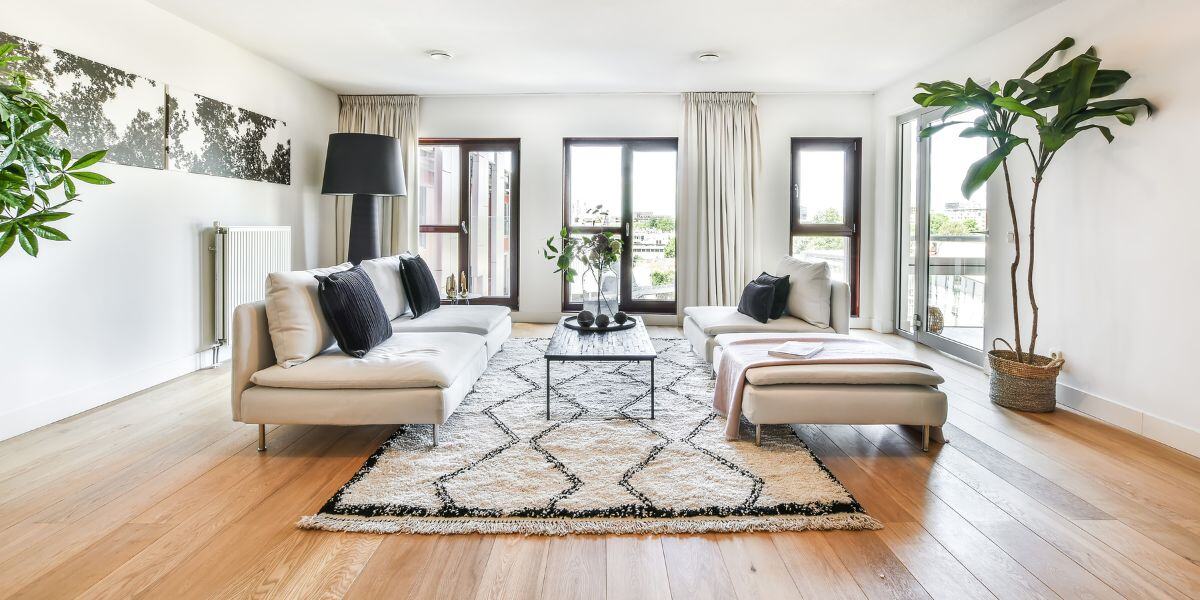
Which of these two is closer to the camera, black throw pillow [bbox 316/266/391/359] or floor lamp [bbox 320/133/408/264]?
black throw pillow [bbox 316/266/391/359]

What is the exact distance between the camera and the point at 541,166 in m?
6.20

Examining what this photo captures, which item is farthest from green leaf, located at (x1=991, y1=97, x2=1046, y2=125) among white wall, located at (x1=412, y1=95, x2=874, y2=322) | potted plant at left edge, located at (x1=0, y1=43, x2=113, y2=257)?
potted plant at left edge, located at (x1=0, y1=43, x2=113, y2=257)

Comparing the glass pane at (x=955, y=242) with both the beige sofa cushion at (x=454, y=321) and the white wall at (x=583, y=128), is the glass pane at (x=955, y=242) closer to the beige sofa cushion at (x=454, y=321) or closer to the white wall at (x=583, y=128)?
the white wall at (x=583, y=128)

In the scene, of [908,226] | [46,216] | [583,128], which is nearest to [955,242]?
[908,226]

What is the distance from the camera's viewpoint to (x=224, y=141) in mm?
4387

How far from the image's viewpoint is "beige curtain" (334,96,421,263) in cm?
611

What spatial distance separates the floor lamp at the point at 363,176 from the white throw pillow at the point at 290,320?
97.7 inches

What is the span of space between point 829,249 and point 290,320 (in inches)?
198

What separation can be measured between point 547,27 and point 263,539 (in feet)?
11.2

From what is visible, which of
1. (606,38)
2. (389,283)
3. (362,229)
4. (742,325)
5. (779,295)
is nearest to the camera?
(742,325)

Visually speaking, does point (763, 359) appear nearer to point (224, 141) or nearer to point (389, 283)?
point (389, 283)

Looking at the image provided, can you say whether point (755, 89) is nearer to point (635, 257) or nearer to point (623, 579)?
point (635, 257)

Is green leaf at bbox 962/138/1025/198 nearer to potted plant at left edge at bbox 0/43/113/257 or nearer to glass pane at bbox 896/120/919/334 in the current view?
glass pane at bbox 896/120/919/334

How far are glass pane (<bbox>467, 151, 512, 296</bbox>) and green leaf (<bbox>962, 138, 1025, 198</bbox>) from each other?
4.14m
